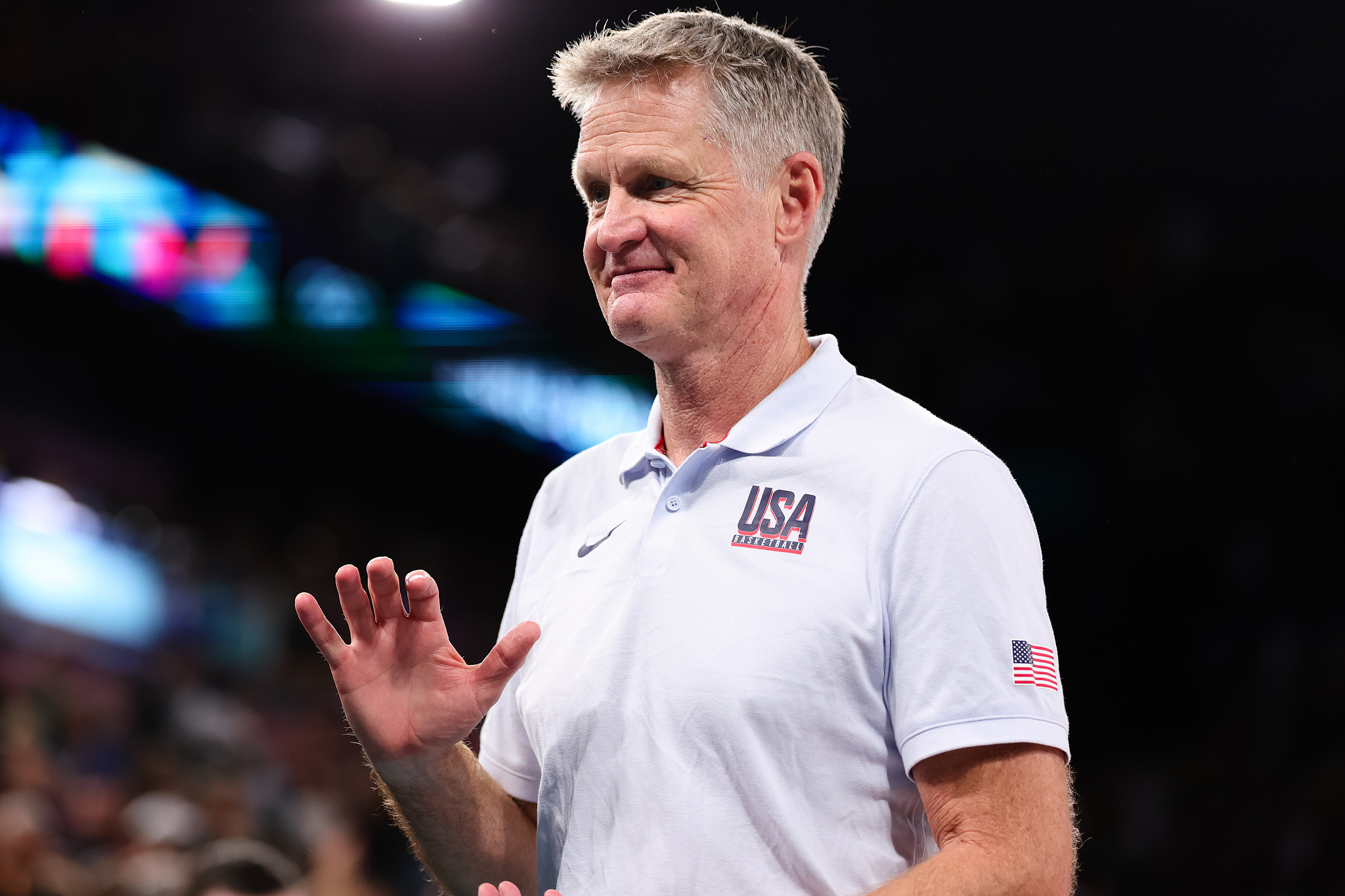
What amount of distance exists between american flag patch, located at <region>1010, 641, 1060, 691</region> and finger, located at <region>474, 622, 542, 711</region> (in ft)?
1.57

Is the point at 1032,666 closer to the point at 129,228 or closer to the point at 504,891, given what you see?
the point at 504,891

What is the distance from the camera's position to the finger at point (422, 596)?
1202 millimetres

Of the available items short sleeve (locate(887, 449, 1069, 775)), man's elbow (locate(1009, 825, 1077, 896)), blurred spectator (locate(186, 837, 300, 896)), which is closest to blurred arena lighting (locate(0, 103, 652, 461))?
blurred spectator (locate(186, 837, 300, 896))

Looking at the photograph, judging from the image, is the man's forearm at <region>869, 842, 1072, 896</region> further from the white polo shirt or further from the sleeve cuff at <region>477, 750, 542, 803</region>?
the sleeve cuff at <region>477, 750, 542, 803</region>

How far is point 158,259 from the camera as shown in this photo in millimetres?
7566

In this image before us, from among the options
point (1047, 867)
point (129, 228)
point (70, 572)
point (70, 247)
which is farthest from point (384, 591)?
point (70, 572)

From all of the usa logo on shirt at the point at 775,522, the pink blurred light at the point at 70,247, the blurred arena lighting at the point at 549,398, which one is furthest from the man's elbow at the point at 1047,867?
the pink blurred light at the point at 70,247

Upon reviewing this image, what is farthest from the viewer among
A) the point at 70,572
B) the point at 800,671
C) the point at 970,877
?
the point at 70,572

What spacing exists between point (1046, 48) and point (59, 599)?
28.3 ft

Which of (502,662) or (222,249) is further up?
(222,249)

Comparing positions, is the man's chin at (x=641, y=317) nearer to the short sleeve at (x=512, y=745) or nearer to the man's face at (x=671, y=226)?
the man's face at (x=671, y=226)

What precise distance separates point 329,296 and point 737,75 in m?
6.34

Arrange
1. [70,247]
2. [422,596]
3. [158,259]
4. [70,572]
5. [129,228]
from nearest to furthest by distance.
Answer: [422,596] < [129,228] < [158,259] < [70,247] < [70,572]

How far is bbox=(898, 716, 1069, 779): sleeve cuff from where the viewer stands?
3.44 ft
